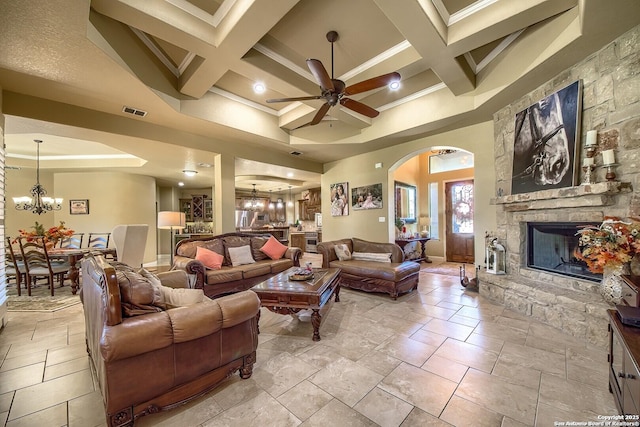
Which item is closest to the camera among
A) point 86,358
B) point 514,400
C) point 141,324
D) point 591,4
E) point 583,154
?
point 141,324

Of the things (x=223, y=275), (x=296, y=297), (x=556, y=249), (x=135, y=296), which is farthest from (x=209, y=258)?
(x=556, y=249)

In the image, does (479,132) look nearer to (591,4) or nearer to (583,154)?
(583,154)

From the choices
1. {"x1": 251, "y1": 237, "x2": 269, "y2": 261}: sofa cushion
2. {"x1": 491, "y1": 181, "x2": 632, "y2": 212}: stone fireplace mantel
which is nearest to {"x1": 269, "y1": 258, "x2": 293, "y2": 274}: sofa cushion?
{"x1": 251, "y1": 237, "x2": 269, "y2": 261}: sofa cushion

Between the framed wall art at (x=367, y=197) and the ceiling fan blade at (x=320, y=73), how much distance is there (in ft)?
11.4

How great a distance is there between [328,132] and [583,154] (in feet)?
13.5

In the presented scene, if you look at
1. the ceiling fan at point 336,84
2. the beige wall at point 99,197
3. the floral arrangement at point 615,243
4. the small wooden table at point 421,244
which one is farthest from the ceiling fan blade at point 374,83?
the beige wall at point 99,197

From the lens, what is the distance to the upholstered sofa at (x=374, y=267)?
393 cm

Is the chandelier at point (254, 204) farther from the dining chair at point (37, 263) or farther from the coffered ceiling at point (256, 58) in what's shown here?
the dining chair at point (37, 263)

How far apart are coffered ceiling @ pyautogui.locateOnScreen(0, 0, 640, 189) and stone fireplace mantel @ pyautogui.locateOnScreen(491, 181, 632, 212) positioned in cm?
143

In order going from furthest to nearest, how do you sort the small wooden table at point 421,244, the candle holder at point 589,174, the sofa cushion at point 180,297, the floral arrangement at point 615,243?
the small wooden table at point 421,244, the candle holder at point 589,174, the floral arrangement at point 615,243, the sofa cushion at point 180,297

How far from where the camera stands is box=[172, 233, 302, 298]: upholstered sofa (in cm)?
389

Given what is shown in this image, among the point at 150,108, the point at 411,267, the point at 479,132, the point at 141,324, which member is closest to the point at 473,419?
the point at 141,324

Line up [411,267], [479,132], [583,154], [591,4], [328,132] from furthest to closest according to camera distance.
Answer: [328,132] → [479,132] → [411,267] → [583,154] → [591,4]

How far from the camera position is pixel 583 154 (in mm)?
2828
